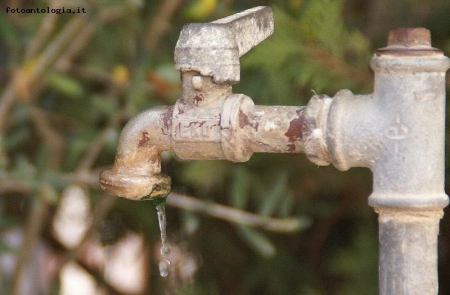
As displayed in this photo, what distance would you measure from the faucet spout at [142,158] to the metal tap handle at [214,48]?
5 cm

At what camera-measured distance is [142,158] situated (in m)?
0.75

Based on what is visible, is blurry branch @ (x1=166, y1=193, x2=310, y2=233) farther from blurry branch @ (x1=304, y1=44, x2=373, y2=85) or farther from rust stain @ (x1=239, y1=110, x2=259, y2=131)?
rust stain @ (x1=239, y1=110, x2=259, y2=131)

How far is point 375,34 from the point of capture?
4.91ft

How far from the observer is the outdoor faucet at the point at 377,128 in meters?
0.65

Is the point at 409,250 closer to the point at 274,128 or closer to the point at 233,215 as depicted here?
the point at 274,128

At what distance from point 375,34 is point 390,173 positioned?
878 mm

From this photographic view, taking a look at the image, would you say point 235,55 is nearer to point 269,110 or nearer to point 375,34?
point 269,110

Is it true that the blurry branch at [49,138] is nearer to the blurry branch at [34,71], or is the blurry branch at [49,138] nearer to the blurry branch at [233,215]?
the blurry branch at [34,71]

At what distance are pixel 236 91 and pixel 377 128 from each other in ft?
2.51

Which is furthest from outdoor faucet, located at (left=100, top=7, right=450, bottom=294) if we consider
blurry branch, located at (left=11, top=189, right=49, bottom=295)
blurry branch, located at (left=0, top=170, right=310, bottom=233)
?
blurry branch, located at (left=11, top=189, right=49, bottom=295)

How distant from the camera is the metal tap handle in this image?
696 mm

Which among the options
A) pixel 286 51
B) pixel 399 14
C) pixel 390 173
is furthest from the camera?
pixel 399 14

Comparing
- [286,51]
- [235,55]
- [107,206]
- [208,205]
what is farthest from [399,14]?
[235,55]

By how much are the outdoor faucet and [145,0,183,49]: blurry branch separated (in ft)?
2.44
